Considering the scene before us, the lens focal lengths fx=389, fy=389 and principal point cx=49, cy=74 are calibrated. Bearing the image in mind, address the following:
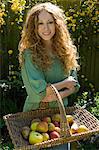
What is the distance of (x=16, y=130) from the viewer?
236 cm

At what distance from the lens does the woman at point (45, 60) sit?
7.97ft

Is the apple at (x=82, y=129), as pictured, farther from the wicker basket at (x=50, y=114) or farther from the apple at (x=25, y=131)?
the apple at (x=25, y=131)

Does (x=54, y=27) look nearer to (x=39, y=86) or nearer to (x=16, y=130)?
(x=39, y=86)

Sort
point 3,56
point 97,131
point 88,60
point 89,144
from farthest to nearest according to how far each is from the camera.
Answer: point 88,60 < point 3,56 < point 89,144 < point 97,131

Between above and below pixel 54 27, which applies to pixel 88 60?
below

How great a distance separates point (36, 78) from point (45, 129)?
1.04ft

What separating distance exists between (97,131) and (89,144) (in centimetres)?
179

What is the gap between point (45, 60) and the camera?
2.46 meters

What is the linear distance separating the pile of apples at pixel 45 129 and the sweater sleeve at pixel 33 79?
15 cm

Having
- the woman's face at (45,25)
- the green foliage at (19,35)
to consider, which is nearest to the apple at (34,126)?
the woman's face at (45,25)

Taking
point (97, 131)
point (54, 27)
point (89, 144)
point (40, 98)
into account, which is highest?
point (54, 27)

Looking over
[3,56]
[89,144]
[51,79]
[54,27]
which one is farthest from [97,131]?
[3,56]

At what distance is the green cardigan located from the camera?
7.89 feet

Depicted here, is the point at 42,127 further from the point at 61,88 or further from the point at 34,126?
the point at 61,88
